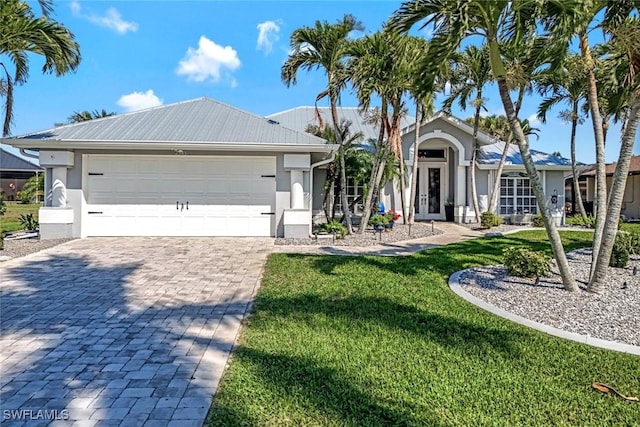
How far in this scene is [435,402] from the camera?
3.21 m

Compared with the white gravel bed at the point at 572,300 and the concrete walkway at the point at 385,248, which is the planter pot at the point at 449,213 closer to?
the concrete walkway at the point at 385,248

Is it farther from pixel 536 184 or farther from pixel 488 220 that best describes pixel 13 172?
pixel 536 184

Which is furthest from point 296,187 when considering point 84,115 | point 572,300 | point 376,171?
point 84,115

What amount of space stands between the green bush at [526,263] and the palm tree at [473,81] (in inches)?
376

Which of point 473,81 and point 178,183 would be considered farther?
point 473,81

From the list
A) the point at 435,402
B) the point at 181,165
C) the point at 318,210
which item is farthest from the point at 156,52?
the point at 435,402

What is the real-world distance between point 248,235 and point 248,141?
10.4 feet

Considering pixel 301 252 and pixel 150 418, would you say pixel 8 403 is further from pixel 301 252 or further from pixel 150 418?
pixel 301 252

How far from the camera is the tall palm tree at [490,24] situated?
221 inches

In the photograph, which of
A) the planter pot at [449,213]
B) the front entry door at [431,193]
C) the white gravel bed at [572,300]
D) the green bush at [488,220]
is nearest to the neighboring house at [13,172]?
the front entry door at [431,193]

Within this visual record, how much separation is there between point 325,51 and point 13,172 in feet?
153

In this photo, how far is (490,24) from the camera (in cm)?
584

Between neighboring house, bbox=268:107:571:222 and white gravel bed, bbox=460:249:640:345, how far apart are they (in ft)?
33.1

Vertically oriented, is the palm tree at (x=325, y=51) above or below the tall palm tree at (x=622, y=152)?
above
